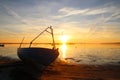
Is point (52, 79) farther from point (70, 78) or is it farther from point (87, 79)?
point (87, 79)

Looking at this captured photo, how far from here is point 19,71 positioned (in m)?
19.8

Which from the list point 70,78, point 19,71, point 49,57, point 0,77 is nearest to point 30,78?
point 19,71

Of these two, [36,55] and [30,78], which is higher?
[36,55]

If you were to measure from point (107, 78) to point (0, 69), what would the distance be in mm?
13235

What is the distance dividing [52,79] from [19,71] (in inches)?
174

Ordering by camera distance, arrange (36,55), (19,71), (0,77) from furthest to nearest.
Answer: (36,55), (19,71), (0,77)

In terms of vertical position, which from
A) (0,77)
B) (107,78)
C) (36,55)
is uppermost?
(36,55)

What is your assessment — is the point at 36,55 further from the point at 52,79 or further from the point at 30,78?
the point at 30,78

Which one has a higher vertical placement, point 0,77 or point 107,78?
point 0,77

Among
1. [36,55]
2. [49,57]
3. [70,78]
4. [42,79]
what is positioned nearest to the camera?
[42,79]

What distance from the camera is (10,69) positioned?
2088 cm

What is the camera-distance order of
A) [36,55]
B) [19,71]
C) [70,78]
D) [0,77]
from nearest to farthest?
[0,77]
[19,71]
[70,78]
[36,55]

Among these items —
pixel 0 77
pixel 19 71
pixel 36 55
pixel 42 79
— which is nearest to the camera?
pixel 0 77

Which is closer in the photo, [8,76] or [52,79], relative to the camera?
[8,76]
